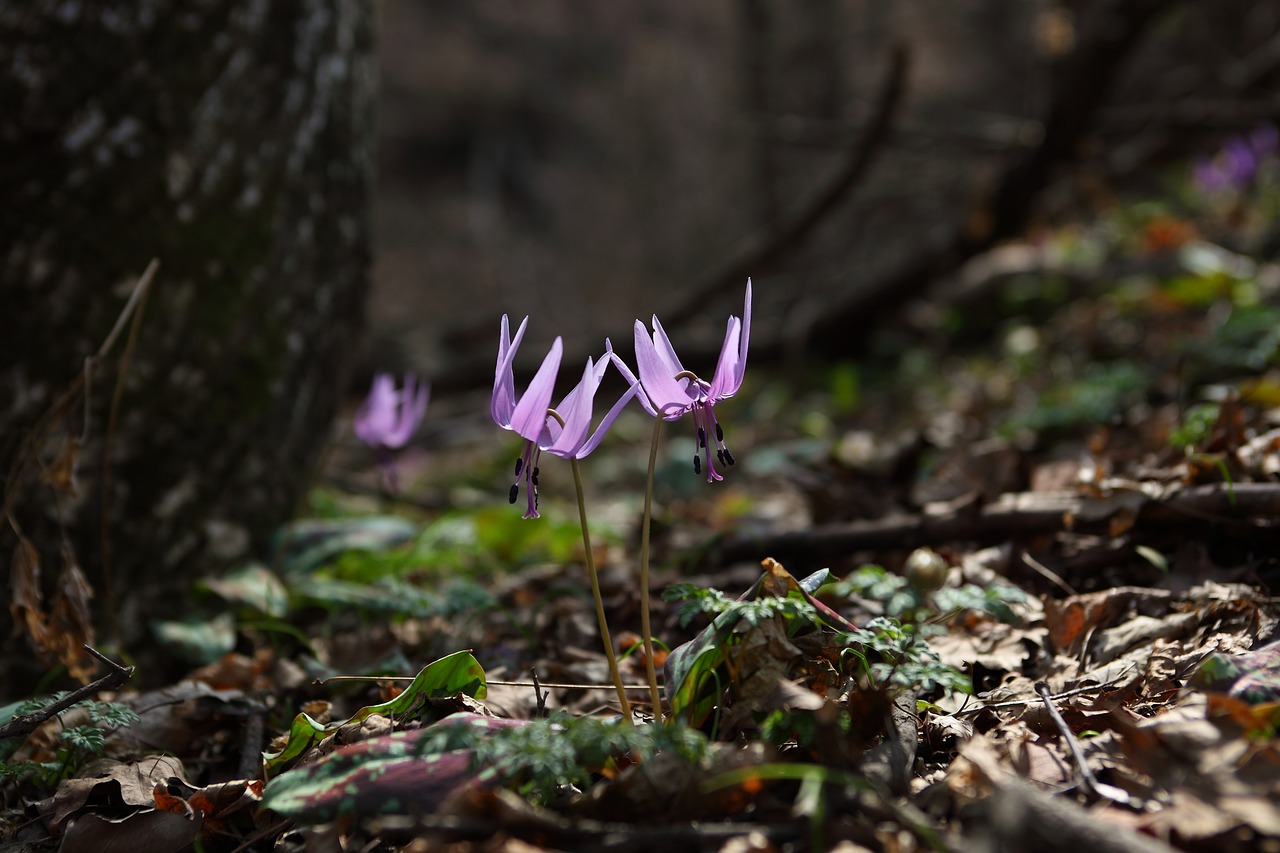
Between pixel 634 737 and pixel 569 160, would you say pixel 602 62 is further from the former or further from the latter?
pixel 634 737

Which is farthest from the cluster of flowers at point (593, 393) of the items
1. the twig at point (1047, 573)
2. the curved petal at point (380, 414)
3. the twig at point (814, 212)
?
the twig at point (814, 212)

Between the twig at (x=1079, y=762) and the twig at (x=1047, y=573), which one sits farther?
the twig at (x=1047, y=573)

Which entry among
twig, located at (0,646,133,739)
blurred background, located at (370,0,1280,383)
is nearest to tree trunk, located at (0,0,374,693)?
blurred background, located at (370,0,1280,383)

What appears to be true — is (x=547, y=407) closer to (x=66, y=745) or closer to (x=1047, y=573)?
(x=66, y=745)

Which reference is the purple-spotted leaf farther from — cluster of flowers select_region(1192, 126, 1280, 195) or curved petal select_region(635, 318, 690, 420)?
cluster of flowers select_region(1192, 126, 1280, 195)

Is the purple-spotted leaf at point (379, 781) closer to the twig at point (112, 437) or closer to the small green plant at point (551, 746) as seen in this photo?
the small green plant at point (551, 746)

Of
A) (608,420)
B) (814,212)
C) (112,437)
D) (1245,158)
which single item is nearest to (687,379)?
(608,420)

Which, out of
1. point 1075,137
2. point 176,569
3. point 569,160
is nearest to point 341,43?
point 176,569

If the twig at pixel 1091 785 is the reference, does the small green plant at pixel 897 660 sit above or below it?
above
